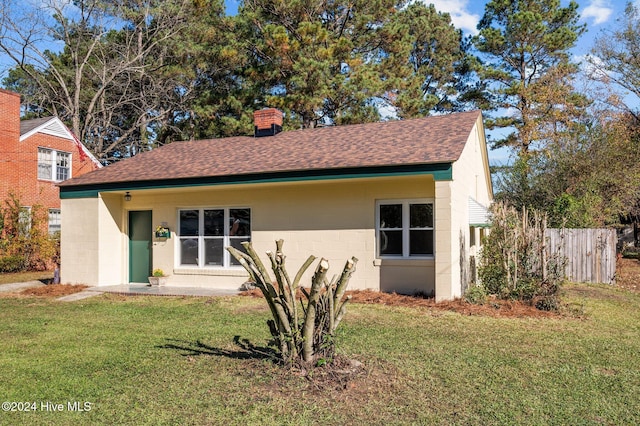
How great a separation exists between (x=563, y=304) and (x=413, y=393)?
6.23m

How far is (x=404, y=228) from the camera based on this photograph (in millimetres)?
11477

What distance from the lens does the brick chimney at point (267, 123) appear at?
651 inches

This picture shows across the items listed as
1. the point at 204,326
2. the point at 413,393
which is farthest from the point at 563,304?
the point at 204,326

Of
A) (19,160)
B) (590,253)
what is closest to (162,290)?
(590,253)

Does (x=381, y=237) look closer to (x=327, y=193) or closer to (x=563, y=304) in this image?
(x=327, y=193)

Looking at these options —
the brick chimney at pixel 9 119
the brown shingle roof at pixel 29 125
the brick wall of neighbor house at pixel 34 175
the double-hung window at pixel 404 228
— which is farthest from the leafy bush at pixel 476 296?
the brown shingle roof at pixel 29 125

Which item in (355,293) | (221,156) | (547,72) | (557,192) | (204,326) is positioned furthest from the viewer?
(547,72)

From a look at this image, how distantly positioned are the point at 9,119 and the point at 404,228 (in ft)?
59.2

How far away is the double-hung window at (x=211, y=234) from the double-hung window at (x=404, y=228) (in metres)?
3.67

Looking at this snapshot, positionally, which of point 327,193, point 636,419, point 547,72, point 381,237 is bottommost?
point 636,419

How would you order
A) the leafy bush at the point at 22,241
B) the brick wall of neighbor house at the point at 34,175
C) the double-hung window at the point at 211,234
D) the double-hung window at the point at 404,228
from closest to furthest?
1. the double-hung window at the point at 404,228
2. the double-hung window at the point at 211,234
3. the leafy bush at the point at 22,241
4. the brick wall of neighbor house at the point at 34,175

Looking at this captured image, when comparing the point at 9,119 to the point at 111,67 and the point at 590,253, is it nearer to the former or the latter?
the point at 111,67

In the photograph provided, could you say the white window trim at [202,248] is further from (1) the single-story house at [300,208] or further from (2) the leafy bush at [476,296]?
(2) the leafy bush at [476,296]

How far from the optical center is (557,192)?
1889 centimetres
